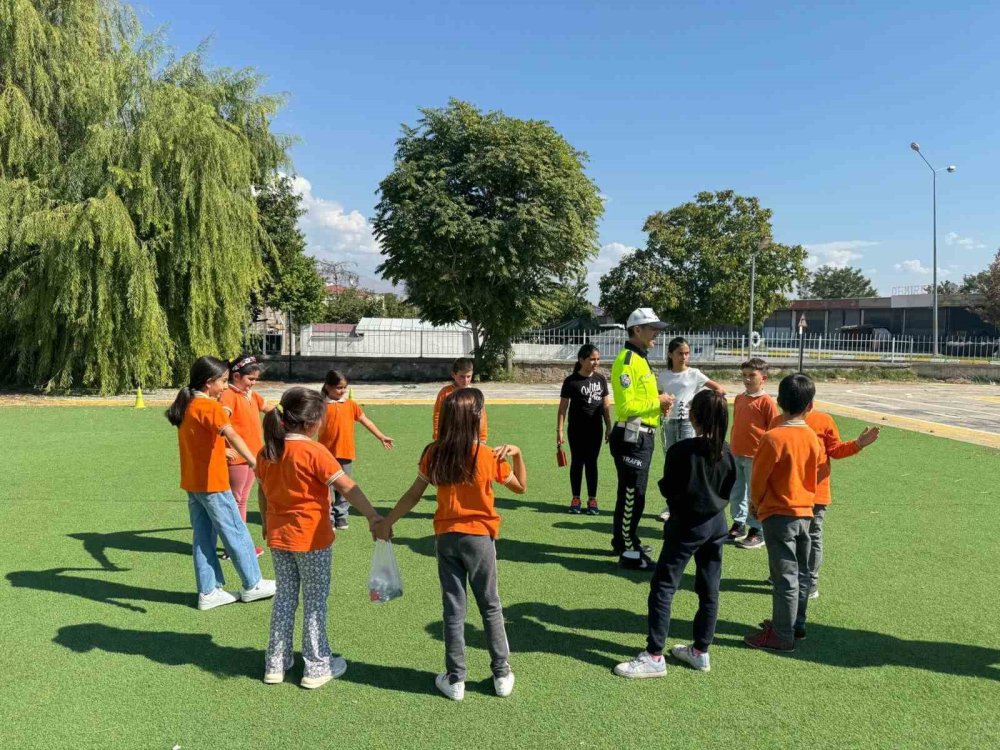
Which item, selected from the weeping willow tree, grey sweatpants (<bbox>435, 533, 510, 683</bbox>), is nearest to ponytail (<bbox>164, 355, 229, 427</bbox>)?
grey sweatpants (<bbox>435, 533, 510, 683</bbox>)

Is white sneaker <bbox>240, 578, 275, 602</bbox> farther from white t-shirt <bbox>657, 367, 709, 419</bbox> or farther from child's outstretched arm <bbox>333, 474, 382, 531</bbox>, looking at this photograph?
white t-shirt <bbox>657, 367, 709, 419</bbox>

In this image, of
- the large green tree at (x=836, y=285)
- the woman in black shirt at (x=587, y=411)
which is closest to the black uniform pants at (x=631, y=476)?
the woman in black shirt at (x=587, y=411)

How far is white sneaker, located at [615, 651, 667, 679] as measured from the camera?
354 centimetres

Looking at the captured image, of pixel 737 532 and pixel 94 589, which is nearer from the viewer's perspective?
pixel 94 589

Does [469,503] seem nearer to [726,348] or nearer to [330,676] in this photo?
[330,676]

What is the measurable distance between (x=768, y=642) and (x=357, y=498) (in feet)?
8.19

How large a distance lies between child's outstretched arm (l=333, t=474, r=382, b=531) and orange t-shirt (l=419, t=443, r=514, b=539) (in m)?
0.29

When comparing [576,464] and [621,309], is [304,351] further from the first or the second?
[576,464]

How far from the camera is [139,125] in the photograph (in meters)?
17.9

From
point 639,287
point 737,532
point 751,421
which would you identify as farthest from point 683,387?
point 639,287

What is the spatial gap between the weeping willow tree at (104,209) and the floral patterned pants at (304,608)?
16.5 m

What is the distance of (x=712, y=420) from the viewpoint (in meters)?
3.55

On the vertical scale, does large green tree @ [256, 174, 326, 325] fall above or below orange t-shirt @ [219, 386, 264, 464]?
above

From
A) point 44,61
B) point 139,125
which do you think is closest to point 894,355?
point 139,125
